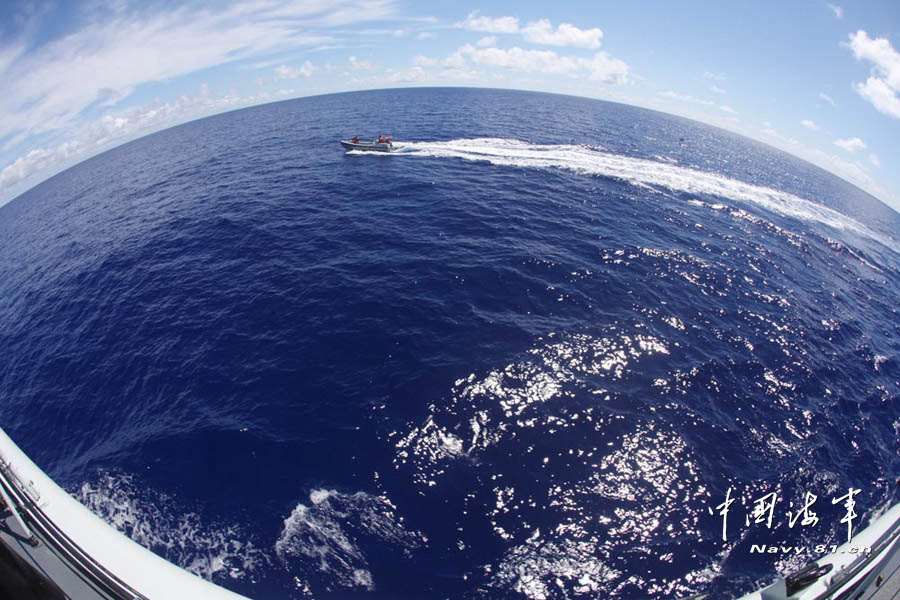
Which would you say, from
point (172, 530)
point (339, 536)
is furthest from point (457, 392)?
point (172, 530)

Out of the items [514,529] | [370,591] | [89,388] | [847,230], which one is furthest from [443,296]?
[847,230]

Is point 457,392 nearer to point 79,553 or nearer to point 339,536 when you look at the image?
point 339,536

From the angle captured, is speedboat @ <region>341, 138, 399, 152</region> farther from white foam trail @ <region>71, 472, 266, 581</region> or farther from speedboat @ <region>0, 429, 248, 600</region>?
speedboat @ <region>0, 429, 248, 600</region>

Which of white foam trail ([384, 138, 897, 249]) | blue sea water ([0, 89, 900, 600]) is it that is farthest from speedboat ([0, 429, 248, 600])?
white foam trail ([384, 138, 897, 249])

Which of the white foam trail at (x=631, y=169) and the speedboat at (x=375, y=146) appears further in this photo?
the speedboat at (x=375, y=146)

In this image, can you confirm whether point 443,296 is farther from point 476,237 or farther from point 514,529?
point 514,529

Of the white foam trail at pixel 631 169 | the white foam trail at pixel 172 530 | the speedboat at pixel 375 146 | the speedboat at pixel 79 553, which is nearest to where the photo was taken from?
the speedboat at pixel 79 553

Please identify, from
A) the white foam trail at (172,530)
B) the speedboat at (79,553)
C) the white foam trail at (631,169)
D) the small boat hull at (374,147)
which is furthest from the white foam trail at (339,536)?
the small boat hull at (374,147)

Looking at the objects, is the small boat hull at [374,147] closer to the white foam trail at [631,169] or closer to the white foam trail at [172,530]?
the white foam trail at [631,169]
